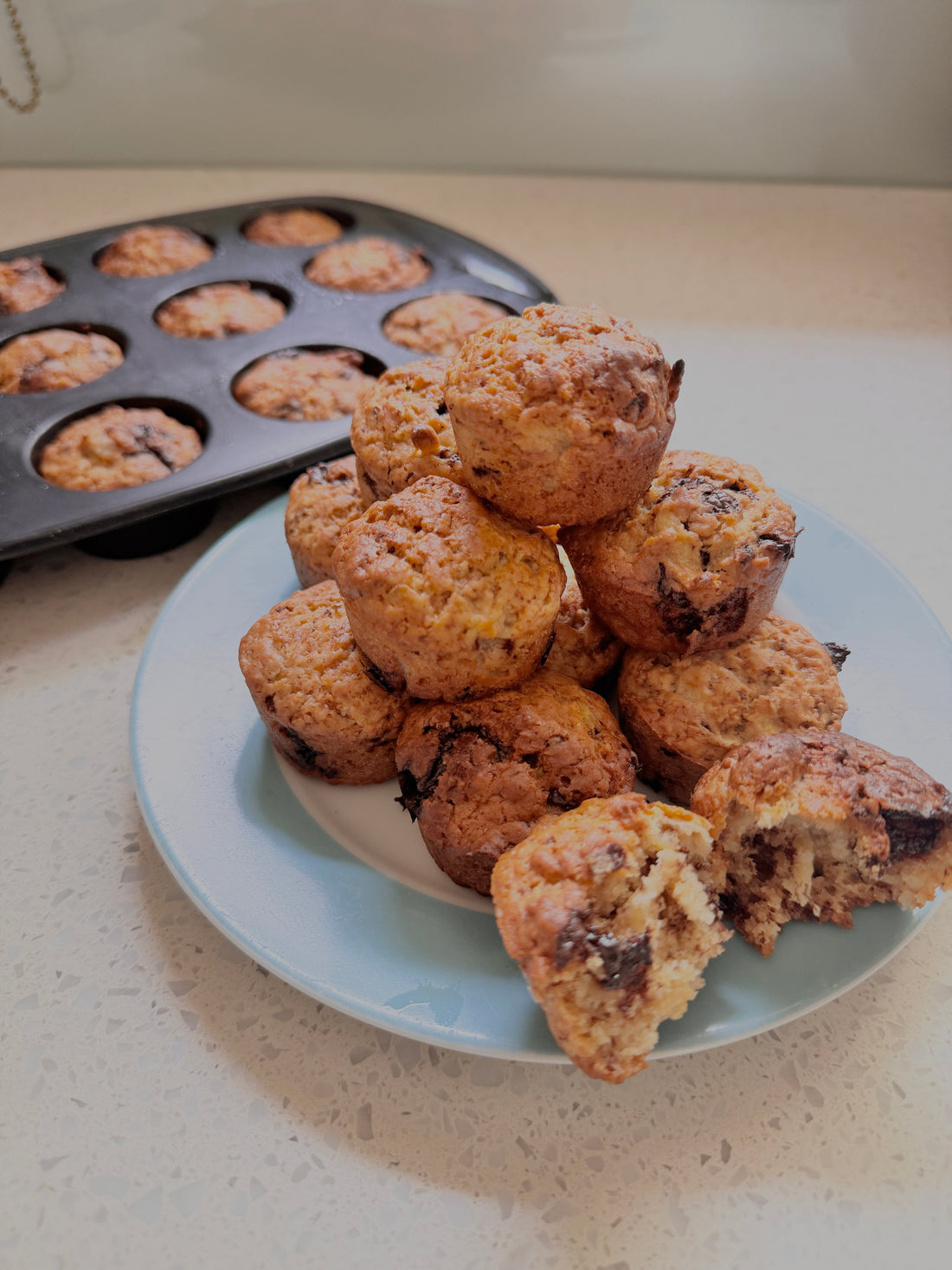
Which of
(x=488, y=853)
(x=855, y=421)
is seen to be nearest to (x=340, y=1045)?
(x=488, y=853)

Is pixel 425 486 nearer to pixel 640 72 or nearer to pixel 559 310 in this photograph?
pixel 559 310

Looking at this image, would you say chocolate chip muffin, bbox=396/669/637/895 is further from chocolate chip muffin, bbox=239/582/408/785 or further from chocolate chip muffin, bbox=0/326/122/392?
chocolate chip muffin, bbox=0/326/122/392

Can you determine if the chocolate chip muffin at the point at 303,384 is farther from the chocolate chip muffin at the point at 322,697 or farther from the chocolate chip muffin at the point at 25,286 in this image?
the chocolate chip muffin at the point at 322,697

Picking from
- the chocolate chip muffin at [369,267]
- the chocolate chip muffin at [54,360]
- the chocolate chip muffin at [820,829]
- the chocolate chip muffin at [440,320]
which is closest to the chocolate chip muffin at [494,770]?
the chocolate chip muffin at [820,829]

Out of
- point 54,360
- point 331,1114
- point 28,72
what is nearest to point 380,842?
point 331,1114

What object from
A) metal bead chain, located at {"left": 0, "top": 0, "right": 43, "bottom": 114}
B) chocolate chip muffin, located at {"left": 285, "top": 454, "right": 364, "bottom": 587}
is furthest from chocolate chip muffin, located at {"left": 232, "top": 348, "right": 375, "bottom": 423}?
metal bead chain, located at {"left": 0, "top": 0, "right": 43, "bottom": 114}

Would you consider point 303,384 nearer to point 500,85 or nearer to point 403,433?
point 403,433
